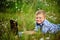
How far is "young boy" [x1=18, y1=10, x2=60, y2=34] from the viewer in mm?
1956

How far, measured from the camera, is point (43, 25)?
1.98 meters

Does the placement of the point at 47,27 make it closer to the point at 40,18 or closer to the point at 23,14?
the point at 40,18

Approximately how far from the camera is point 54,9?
196cm

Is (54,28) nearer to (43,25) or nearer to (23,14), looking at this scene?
(43,25)

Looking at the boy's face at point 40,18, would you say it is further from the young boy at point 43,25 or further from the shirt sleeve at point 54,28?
the shirt sleeve at point 54,28

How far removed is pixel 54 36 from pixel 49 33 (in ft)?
0.19

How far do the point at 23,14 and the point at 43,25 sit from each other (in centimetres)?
24

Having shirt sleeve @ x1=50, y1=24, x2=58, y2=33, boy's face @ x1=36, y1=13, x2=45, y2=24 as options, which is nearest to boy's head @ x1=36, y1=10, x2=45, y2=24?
boy's face @ x1=36, y1=13, x2=45, y2=24

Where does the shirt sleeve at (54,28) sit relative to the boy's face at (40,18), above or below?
below

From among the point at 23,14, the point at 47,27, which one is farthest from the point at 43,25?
the point at 23,14

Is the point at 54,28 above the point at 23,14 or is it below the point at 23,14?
below

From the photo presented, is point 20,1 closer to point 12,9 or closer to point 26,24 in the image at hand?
point 12,9

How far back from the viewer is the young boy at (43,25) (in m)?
1.96

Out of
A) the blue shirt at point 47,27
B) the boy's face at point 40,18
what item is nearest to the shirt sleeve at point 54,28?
the blue shirt at point 47,27
